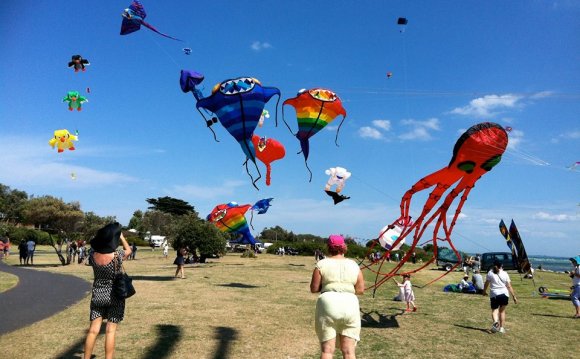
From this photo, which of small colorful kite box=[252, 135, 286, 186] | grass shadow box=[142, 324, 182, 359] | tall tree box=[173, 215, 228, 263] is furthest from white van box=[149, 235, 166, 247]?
grass shadow box=[142, 324, 182, 359]

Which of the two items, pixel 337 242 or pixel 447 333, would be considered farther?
pixel 447 333

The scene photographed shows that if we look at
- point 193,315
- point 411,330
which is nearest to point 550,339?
point 411,330

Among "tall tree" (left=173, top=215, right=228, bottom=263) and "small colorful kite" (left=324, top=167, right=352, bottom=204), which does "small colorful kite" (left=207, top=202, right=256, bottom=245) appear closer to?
"tall tree" (left=173, top=215, right=228, bottom=263)

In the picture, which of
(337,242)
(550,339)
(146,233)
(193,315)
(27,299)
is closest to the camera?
(337,242)

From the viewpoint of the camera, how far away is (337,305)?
12.9 feet

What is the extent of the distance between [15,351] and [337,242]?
5500mm

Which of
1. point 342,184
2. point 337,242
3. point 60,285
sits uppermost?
point 342,184

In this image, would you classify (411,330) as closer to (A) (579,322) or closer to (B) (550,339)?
(B) (550,339)

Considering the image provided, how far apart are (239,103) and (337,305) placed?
9.20 metres

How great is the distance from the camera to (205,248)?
29.8 m

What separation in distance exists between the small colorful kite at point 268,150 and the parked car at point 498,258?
66.1 feet

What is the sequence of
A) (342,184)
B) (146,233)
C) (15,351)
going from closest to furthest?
(15,351) → (342,184) → (146,233)

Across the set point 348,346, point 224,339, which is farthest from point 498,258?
point 348,346

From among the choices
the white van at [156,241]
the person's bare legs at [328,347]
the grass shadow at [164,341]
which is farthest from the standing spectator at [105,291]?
the white van at [156,241]
